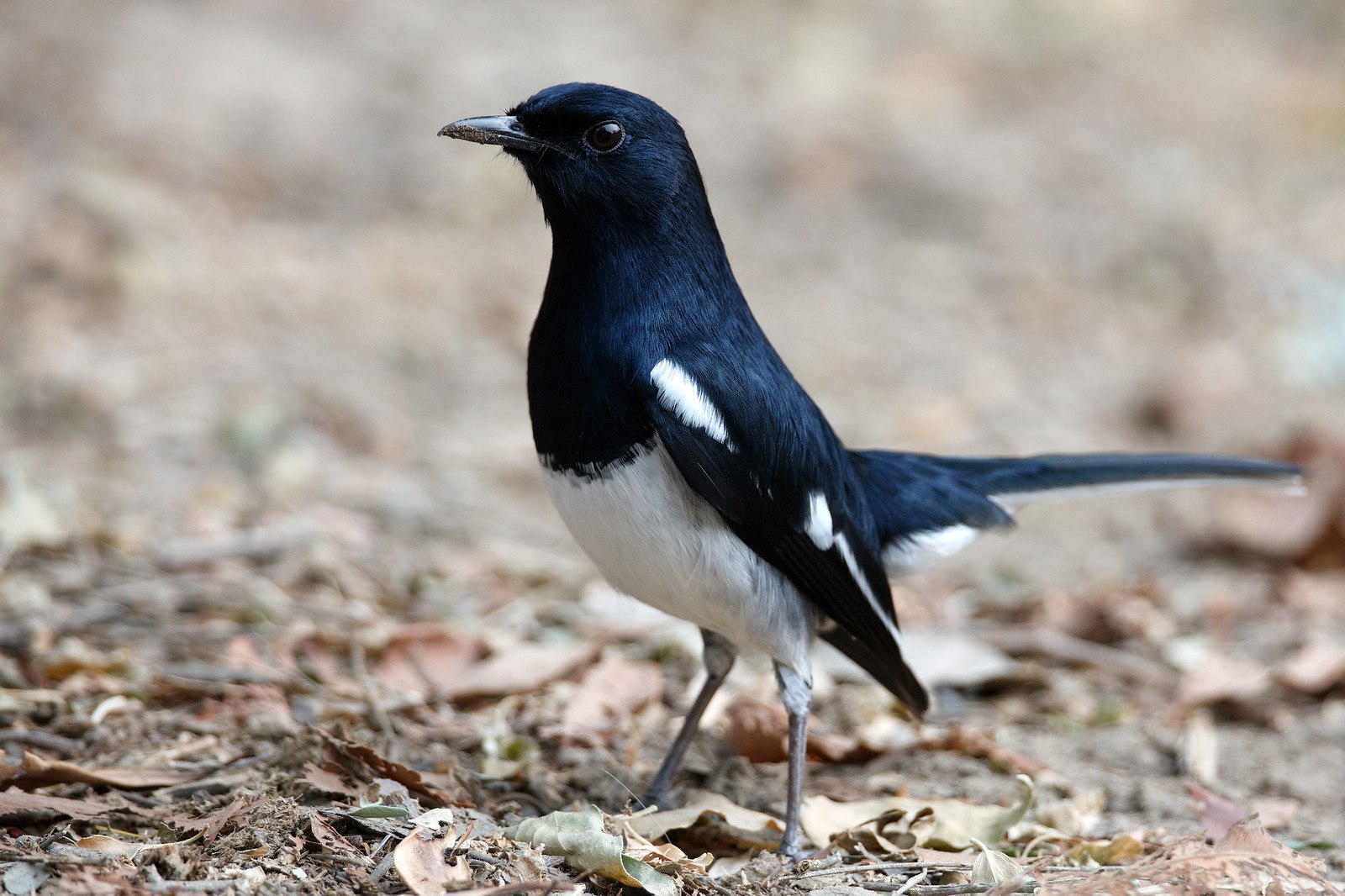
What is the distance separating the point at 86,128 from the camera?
25.9 ft

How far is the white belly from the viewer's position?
3.05 m

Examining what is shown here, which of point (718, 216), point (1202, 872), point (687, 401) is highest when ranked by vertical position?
point (718, 216)

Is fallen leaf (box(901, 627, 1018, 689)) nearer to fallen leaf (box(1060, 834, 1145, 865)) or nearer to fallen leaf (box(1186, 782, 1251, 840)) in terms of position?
fallen leaf (box(1186, 782, 1251, 840))

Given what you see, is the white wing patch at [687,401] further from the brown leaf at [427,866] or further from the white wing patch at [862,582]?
the brown leaf at [427,866]

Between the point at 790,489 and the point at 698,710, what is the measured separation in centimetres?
77

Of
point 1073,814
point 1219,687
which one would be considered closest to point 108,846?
point 1073,814

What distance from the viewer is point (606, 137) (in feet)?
10.7

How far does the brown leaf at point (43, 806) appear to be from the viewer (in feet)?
8.79

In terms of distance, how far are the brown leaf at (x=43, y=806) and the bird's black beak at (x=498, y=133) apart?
177 centimetres

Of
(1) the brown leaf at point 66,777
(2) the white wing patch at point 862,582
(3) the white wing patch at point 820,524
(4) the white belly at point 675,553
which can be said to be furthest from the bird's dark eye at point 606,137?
(1) the brown leaf at point 66,777

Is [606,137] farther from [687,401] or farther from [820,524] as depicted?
[820,524]

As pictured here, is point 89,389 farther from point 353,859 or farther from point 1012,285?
point 1012,285

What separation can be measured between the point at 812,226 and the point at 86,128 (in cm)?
467

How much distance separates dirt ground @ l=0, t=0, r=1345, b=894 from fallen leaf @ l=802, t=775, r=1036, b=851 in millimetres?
55
